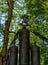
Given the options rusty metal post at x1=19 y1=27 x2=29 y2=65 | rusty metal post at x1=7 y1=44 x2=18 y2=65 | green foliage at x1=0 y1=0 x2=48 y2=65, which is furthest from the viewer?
green foliage at x1=0 y1=0 x2=48 y2=65

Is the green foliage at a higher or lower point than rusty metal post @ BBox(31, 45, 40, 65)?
higher

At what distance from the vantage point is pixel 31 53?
3.64m

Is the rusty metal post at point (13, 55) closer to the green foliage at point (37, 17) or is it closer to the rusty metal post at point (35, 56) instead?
the rusty metal post at point (35, 56)

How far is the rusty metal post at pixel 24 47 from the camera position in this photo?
11.7 ft

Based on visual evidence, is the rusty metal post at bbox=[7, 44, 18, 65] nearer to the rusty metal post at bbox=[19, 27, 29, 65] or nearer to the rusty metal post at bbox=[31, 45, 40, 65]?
the rusty metal post at bbox=[19, 27, 29, 65]

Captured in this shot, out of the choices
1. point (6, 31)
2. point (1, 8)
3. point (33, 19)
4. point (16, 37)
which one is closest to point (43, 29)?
point (33, 19)

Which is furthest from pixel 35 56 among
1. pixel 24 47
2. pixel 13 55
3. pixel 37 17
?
pixel 37 17

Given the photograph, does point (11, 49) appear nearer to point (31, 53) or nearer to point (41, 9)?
point (31, 53)

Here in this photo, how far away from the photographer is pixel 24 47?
12.0 ft

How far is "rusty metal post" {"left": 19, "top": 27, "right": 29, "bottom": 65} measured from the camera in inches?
140

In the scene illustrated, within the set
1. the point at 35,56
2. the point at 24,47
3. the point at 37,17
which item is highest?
the point at 37,17

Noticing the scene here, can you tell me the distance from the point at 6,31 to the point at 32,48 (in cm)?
53

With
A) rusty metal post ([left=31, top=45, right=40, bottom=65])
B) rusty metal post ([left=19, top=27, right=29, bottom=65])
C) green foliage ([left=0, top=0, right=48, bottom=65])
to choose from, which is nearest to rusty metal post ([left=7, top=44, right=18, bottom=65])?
rusty metal post ([left=19, top=27, right=29, bottom=65])

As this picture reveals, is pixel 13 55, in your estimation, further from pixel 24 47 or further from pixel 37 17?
pixel 37 17
